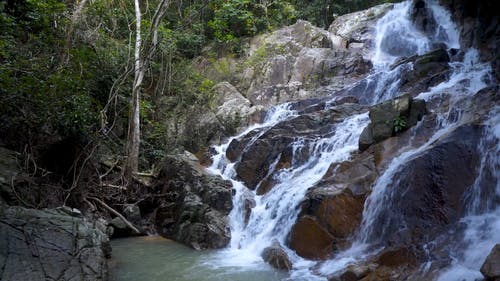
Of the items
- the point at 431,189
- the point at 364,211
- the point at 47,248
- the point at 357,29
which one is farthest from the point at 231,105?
the point at 47,248

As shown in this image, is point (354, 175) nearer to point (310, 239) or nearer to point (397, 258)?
point (310, 239)

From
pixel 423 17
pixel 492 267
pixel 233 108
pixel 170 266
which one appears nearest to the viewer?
pixel 492 267

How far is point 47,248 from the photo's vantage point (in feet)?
19.4

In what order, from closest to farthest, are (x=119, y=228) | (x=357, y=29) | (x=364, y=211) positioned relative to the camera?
(x=364, y=211), (x=119, y=228), (x=357, y=29)

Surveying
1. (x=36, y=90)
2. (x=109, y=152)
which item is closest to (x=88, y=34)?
(x=109, y=152)

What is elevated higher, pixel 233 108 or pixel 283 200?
pixel 233 108

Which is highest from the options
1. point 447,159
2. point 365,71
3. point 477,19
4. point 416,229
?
point 477,19

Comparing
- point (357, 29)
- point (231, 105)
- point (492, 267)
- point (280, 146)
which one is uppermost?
point (357, 29)

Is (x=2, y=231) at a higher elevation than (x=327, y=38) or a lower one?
lower

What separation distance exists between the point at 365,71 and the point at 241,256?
33.0 feet

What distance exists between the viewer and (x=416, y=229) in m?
6.59

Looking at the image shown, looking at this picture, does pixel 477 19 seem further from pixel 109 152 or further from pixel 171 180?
pixel 109 152

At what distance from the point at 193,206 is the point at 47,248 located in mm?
4446

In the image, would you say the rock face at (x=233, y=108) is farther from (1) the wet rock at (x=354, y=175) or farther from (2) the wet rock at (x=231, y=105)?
(1) the wet rock at (x=354, y=175)
